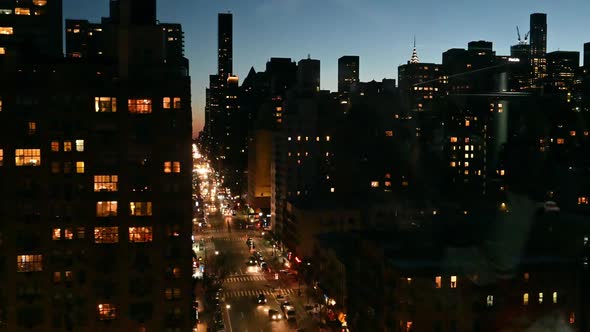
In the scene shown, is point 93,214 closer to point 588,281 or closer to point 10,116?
point 10,116

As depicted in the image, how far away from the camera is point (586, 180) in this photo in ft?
236

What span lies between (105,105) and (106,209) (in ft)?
14.7

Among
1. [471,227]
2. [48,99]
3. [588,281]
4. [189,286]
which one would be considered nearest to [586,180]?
[471,227]

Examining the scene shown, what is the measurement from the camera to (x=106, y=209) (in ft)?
86.1

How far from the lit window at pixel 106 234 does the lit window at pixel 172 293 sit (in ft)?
10.3

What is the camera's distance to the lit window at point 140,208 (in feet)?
86.2

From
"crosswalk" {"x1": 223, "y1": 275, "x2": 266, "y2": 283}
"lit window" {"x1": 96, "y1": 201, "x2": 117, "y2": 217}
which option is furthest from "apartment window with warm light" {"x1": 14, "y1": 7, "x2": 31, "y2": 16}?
"lit window" {"x1": 96, "y1": 201, "x2": 117, "y2": 217}

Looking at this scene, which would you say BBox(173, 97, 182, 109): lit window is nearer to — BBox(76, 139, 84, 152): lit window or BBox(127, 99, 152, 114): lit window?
BBox(127, 99, 152, 114): lit window

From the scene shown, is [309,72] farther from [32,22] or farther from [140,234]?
[140,234]

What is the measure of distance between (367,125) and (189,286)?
91085mm

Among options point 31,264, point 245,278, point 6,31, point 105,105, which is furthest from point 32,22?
point 31,264

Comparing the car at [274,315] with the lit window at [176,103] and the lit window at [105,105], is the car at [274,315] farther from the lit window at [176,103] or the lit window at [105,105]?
the lit window at [105,105]

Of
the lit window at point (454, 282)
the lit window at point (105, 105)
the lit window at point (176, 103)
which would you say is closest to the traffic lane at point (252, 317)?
Result: the lit window at point (454, 282)

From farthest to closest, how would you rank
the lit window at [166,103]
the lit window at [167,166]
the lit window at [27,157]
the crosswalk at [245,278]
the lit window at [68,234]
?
the crosswalk at [245,278] < the lit window at [167,166] < the lit window at [166,103] < the lit window at [68,234] < the lit window at [27,157]
